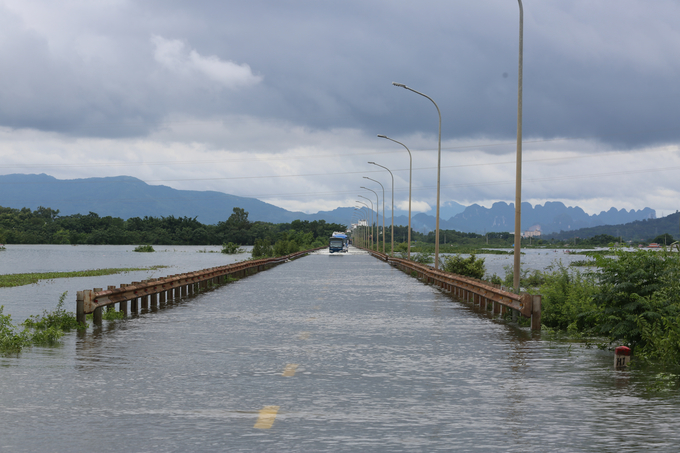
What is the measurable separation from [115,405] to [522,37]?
19281mm

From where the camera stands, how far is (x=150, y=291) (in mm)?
24969

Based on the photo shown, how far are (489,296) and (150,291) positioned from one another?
34.4 ft

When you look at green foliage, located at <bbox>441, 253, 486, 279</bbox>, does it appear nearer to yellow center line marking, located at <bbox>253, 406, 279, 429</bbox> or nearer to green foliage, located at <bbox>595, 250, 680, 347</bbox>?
green foliage, located at <bbox>595, 250, 680, 347</bbox>

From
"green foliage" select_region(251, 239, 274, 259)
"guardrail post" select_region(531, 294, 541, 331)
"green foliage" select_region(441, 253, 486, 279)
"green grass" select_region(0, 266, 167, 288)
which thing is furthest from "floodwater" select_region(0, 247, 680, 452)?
"green foliage" select_region(251, 239, 274, 259)

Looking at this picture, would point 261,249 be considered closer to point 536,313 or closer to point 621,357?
point 536,313

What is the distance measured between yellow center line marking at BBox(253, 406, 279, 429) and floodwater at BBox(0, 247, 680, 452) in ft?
0.04

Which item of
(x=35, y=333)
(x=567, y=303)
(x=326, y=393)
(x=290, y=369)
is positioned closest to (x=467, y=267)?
(x=567, y=303)

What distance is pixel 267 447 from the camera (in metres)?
7.31

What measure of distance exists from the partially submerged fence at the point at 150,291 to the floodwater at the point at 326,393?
105cm

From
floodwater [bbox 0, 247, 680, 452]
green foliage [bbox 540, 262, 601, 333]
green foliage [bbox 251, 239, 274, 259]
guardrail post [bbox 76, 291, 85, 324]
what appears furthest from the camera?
green foliage [bbox 251, 239, 274, 259]

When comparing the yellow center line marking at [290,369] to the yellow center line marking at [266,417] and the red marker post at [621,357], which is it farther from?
the red marker post at [621,357]

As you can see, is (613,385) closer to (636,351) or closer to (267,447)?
(636,351)

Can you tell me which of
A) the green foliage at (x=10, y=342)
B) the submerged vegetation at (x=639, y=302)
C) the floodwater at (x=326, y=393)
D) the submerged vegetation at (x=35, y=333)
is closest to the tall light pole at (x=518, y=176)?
the floodwater at (x=326, y=393)

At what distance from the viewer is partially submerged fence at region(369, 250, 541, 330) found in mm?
18750
